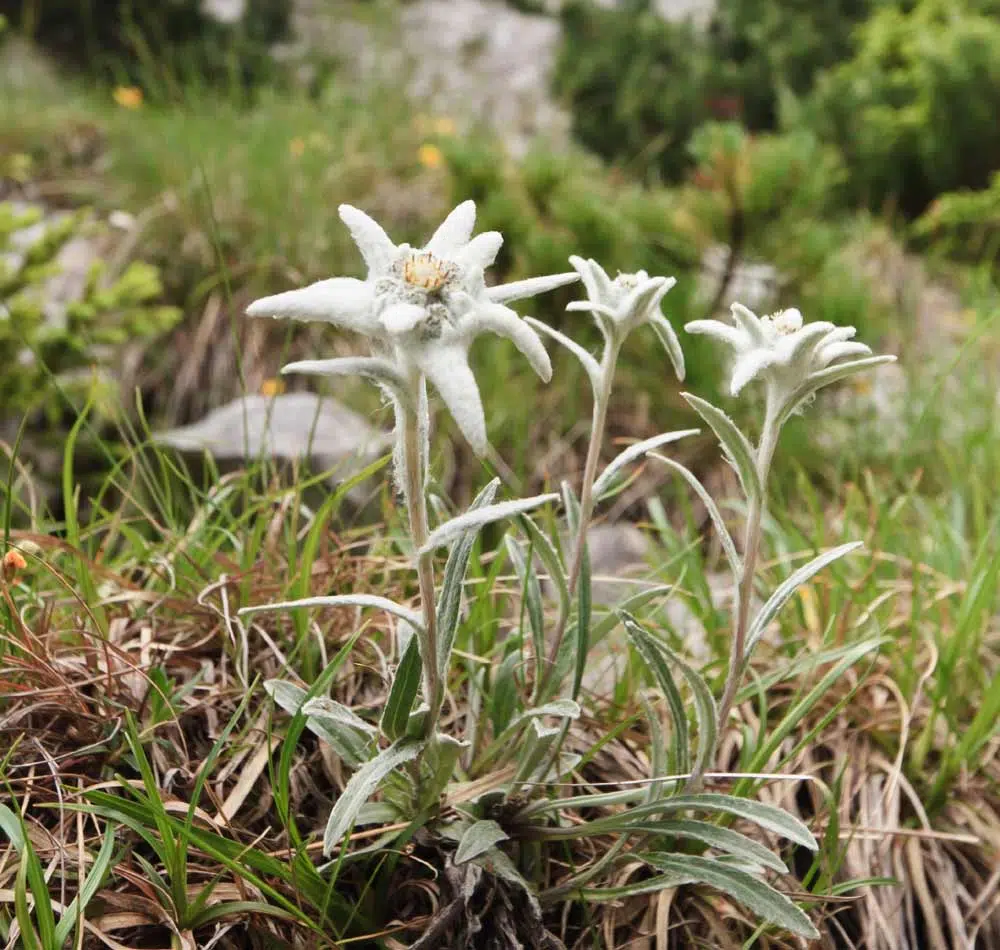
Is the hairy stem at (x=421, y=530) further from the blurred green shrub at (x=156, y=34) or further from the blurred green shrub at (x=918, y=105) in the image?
the blurred green shrub at (x=156, y=34)

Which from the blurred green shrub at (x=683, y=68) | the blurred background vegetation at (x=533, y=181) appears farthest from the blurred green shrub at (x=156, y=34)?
the blurred green shrub at (x=683, y=68)

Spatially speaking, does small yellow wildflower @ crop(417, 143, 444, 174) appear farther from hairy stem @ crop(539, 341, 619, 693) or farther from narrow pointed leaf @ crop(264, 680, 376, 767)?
narrow pointed leaf @ crop(264, 680, 376, 767)

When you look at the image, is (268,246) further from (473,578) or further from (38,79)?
Result: (38,79)

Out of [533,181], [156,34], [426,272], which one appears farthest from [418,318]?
[156,34]

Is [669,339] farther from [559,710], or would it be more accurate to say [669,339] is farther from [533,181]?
[533,181]

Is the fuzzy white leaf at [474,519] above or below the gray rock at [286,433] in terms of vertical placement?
above
